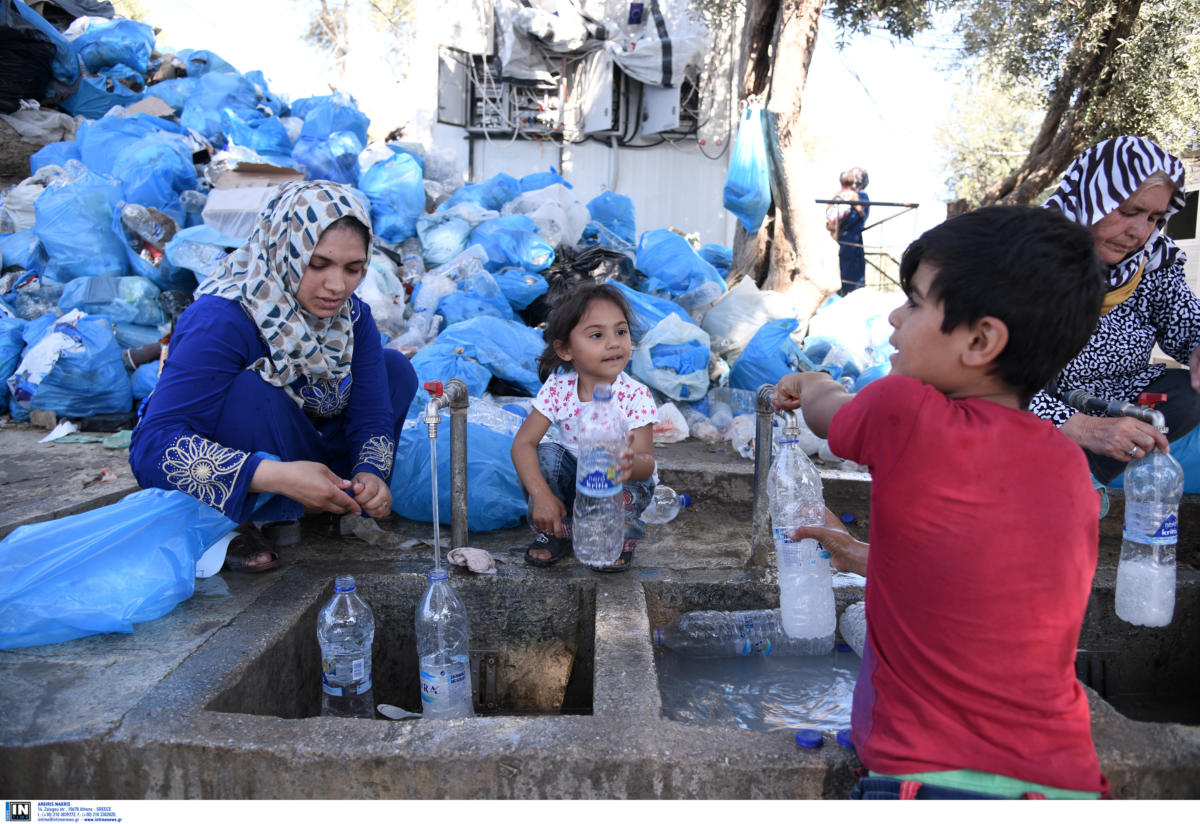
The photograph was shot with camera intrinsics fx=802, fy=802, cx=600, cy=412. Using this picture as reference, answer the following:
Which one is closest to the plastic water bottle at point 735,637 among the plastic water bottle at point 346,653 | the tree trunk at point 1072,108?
the plastic water bottle at point 346,653

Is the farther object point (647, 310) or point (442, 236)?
point (442, 236)

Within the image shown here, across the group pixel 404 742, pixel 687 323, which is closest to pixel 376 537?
pixel 404 742

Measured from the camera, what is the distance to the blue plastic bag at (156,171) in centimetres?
660

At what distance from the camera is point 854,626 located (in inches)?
100

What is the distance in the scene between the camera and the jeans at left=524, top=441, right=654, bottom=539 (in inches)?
120

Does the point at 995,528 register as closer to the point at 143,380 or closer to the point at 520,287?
the point at 520,287

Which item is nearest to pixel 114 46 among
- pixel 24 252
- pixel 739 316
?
pixel 24 252

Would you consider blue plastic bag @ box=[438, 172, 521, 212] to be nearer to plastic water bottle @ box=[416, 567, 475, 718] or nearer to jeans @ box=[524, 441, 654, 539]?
jeans @ box=[524, 441, 654, 539]

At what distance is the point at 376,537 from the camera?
322 centimetres

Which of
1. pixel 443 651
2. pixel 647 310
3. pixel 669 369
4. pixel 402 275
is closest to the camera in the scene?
pixel 443 651

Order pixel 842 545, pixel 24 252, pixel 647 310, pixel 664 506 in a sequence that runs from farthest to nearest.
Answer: pixel 24 252 < pixel 647 310 < pixel 664 506 < pixel 842 545

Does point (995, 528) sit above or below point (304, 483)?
above

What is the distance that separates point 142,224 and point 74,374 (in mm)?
1537

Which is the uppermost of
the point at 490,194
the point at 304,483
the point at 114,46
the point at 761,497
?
the point at 114,46
